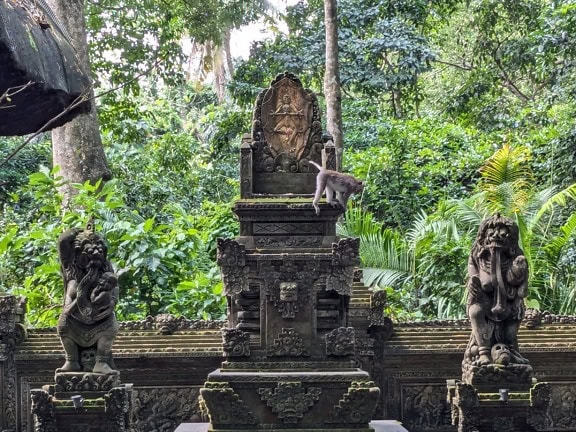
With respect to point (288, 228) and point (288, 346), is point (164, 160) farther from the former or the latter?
point (288, 346)

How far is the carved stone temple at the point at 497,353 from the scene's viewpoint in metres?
10.7

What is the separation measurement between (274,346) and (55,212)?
6649 millimetres

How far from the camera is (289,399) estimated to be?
10898 millimetres

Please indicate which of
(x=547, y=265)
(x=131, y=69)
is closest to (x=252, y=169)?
(x=547, y=265)

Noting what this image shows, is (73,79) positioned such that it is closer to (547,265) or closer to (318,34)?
(547,265)

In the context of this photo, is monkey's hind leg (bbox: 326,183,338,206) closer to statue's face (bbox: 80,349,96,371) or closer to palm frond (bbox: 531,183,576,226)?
statue's face (bbox: 80,349,96,371)

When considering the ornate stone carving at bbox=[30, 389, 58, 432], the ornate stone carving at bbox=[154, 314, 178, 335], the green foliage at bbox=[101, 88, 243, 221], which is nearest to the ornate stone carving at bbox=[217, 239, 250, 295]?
the ornate stone carving at bbox=[154, 314, 178, 335]

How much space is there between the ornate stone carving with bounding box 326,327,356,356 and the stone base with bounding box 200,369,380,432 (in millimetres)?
238

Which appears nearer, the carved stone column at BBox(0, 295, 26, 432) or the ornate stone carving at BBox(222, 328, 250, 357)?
the ornate stone carving at BBox(222, 328, 250, 357)

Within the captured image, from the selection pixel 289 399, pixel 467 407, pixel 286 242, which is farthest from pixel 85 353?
pixel 467 407

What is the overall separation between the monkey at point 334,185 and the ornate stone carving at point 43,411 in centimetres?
338

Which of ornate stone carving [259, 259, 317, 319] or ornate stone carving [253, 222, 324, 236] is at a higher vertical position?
ornate stone carving [253, 222, 324, 236]

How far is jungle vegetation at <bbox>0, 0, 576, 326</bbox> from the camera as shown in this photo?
52.0 feet

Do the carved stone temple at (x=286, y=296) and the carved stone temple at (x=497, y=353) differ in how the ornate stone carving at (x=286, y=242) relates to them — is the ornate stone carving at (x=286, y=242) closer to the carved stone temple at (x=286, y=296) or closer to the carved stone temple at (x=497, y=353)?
the carved stone temple at (x=286, y=296)
